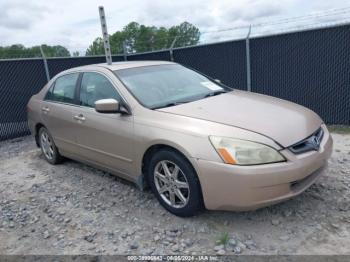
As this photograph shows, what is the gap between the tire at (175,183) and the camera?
319 centimetres

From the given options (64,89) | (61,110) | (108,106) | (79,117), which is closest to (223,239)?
(108,106)

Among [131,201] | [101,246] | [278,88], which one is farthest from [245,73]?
[101,246]

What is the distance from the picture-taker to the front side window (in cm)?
412

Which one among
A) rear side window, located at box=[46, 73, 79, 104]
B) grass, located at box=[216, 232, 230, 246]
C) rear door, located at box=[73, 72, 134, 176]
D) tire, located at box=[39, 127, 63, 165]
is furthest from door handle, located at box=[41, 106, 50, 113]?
grass, located at box=[216, 232, 230, 246]

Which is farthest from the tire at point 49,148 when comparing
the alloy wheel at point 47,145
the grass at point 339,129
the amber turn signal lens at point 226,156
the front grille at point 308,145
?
the grass at point 339,129

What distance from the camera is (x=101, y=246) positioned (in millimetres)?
3164

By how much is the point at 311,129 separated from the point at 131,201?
7.01 feet

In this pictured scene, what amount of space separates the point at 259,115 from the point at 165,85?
4.30 ft

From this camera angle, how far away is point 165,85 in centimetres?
418

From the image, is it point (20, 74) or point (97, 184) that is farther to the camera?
point (20, 74)

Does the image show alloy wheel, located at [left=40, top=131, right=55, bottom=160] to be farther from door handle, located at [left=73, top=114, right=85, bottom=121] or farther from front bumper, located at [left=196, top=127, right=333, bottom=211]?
front bumper, located at [left=196, top=127, right=333, bottom=211]

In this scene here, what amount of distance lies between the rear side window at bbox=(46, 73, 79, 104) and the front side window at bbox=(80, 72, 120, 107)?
0.25m

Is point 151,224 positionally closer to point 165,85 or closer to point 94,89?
point 165,85

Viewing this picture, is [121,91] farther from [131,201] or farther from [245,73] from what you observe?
[245,73]
